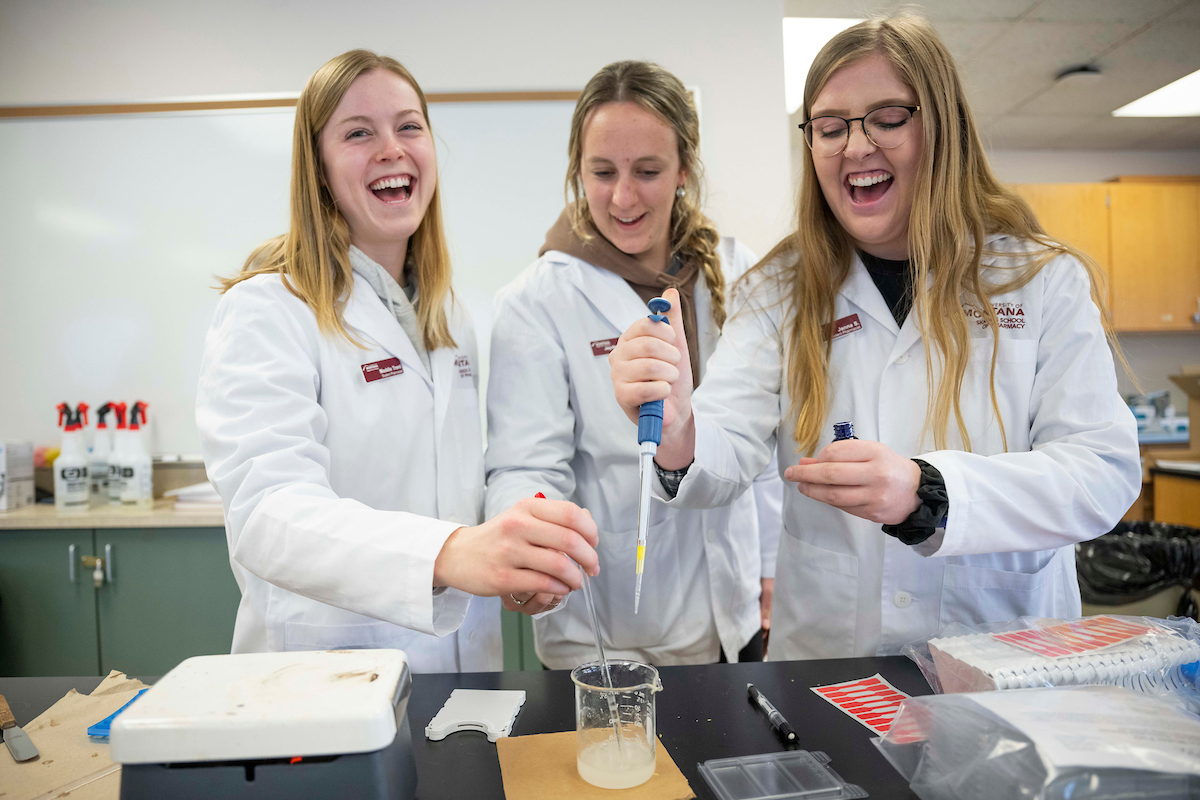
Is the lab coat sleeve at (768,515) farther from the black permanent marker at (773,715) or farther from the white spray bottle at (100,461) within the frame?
the white spray bottle at (100,461)

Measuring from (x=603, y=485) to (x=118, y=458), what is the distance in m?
2.20

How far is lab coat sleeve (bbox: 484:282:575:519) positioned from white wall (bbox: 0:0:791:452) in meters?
1.47

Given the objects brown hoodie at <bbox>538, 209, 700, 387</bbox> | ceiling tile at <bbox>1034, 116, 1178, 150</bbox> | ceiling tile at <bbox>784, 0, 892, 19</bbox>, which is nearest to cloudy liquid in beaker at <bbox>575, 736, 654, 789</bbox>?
brown hoodie at <bbox>538, 209, 700, 387</bbox>

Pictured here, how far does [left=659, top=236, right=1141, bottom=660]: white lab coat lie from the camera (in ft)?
3.35

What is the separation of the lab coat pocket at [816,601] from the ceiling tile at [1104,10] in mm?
3306

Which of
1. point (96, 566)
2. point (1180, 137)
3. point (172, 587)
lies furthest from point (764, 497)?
point (1180, 137)

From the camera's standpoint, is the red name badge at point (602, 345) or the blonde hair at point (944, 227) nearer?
the blonde hair at point (944, 227)

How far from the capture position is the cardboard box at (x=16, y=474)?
272 cm

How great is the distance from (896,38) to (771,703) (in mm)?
1060

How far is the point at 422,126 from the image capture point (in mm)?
1408

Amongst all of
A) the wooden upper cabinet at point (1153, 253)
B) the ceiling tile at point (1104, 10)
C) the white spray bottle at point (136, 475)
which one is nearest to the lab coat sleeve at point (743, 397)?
the white spray bottle at point (136, 475)

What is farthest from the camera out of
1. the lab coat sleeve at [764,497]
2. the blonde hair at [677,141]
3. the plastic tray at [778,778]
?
Answer: the lab coat sleeve at [764,497]

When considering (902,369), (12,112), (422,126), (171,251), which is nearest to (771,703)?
(902,369)

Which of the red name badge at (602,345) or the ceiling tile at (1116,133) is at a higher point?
the ceiling tile at (1116,133)
